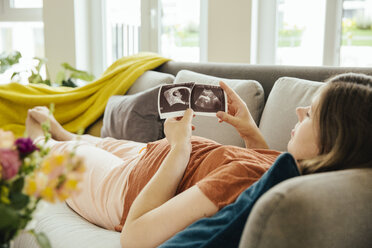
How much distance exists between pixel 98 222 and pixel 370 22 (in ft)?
6.87

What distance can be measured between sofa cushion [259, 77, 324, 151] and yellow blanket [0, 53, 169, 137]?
96 centimetres

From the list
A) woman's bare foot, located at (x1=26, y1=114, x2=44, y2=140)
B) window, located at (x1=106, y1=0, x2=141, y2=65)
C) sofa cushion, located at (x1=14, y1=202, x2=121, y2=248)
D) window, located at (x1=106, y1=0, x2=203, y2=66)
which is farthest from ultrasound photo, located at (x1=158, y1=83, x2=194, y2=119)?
window, located at (x1=106, y1=0, x2=141, y2=65)

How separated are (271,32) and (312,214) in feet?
7.78

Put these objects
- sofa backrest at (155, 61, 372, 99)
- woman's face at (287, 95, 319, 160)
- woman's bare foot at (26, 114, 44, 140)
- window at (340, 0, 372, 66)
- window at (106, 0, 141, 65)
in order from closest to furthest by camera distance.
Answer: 1. woman's face at (287, 95, 319, 160)
2. sofa backrest at (155, 61, 372, 99)
3. woman's bare foot at (26, 114, 44, 140)
4. window at (340, 0, 372, 66)
5. window at (106, 0, 141, 65)

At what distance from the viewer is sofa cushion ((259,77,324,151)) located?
1580 millimetres

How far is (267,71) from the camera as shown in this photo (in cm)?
196

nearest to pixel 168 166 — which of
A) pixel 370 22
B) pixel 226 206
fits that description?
pixel 226 206

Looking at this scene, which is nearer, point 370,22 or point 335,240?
point 335,240

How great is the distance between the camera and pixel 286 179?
79cm

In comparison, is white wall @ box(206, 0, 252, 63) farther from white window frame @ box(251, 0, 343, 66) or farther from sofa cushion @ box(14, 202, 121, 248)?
sofa cushion @ box(14, 202, 121, 248)

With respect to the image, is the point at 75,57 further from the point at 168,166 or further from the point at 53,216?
the point at 168,166

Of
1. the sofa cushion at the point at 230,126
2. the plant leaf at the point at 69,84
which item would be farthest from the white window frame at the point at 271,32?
the plant leaf at the point at 69,84

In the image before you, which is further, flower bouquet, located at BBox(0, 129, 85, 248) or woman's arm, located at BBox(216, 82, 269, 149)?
woman's arm, located at BBox(216, 82, 269, 149)

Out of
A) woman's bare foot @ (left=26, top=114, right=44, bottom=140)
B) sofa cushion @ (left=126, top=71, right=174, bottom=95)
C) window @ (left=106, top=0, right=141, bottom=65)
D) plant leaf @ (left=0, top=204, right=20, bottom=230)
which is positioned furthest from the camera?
window @ (left=106, top=0, right=141, bottom=65)
